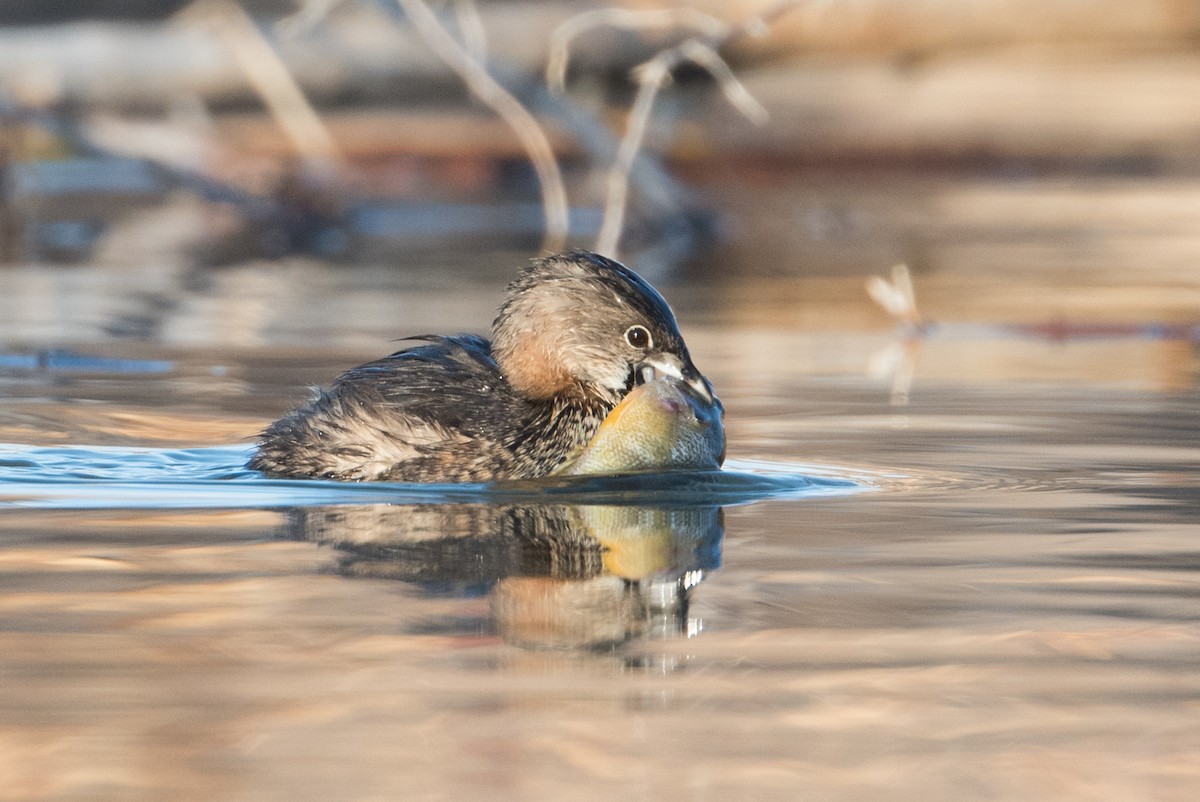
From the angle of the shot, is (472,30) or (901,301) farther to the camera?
(472,30)

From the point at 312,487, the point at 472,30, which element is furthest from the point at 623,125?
the point at 312,487

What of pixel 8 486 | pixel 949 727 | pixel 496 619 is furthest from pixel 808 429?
pixel 949 727

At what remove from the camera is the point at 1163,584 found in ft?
15.4

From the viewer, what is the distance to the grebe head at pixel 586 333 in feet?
20.6

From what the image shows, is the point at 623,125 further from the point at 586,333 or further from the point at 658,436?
the point at 658,436

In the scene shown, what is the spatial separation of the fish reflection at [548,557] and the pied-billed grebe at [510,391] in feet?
1.31

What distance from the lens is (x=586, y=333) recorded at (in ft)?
20.8

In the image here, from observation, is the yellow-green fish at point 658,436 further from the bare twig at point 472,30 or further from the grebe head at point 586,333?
the bare twig at point 472,30

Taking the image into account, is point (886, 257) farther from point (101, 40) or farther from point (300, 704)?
point (300, 704)

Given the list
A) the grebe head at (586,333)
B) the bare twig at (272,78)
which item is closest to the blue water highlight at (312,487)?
the grebe head at (586,333)

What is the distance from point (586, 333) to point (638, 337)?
153 mm

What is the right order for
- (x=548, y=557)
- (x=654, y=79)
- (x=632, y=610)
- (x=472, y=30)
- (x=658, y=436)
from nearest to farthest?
(x=632, y=610) → (x=548, y=557) → (x=658, y=436) → (x=654, y=79) → (x=472, y=30)

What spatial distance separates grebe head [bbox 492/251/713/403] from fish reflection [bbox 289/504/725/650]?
680mm

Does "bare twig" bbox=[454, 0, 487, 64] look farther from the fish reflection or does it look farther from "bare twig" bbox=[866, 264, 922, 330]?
the fish reflection
